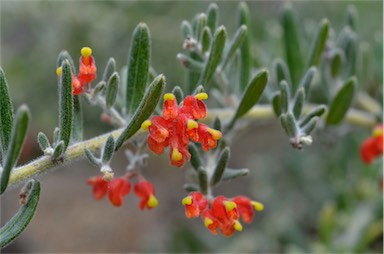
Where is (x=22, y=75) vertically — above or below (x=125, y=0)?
below

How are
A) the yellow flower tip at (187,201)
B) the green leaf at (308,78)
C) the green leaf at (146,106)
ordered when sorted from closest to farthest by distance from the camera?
1. the green leaf at (146,106)
2. the yellow flower tip at (187,201)
3. the green leaf at (308,78)

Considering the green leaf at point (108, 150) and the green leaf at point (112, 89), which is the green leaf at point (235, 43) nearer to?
the green leaf at point (112, 89)

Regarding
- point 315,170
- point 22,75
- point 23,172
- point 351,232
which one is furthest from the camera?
point 22,75

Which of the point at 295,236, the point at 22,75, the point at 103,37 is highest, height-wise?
the point at 103,37

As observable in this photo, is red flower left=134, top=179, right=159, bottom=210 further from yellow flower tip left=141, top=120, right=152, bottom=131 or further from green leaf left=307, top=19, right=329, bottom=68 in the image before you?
green leaf left=307, top=19, right=329, bottom=68

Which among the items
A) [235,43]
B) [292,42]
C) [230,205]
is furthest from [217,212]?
[292,42]

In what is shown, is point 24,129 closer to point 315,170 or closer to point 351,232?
point 351,232

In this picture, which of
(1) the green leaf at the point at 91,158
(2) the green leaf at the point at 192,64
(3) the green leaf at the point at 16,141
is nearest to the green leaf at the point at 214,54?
(2) the green leaf at the point at 192,64

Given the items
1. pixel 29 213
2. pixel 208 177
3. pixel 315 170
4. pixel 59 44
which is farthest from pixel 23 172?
pixel 59 44
